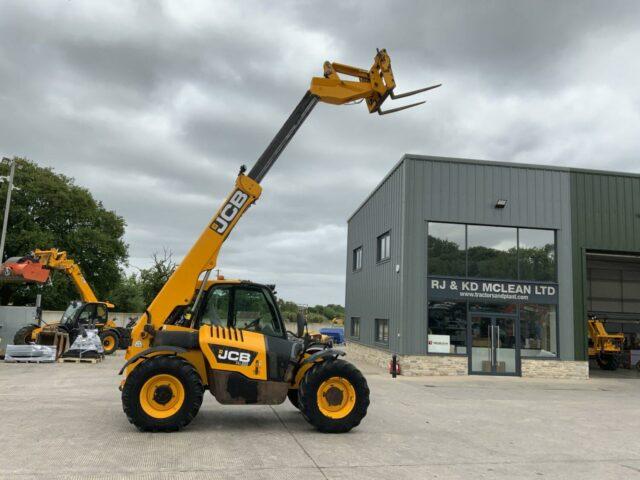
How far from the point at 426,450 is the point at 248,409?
12.9 feet

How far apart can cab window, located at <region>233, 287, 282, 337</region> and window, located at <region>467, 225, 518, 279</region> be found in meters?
11.8

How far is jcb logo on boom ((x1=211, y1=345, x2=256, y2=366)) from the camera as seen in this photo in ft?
25.5

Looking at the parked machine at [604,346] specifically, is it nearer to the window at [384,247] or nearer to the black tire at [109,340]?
the window at [384,247]

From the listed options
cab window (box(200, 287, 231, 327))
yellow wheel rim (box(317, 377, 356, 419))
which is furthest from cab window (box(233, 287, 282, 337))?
yellow wheel rim (box(317, 377, 356, 419))

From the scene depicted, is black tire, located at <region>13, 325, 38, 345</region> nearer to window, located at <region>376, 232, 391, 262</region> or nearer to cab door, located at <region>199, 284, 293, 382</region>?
window, located at <region>376, 232, 391, 262</region>

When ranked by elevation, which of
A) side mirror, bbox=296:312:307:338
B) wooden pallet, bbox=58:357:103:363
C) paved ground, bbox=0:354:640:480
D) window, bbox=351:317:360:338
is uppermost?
side mirror, bbox=296:312:307:338

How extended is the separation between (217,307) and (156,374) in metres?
1.38

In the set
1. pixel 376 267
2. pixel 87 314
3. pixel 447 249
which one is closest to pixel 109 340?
pixel 87 314

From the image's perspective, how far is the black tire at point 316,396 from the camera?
25.6 feet

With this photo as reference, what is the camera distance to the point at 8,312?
64.6ft

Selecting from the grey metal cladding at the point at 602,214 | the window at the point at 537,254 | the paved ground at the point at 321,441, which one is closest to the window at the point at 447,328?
the window at the point at 537,254

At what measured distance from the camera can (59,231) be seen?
1497 inches

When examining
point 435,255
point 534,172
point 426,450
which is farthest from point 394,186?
point 426,450

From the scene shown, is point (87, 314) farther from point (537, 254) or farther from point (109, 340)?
point (537, 254)
